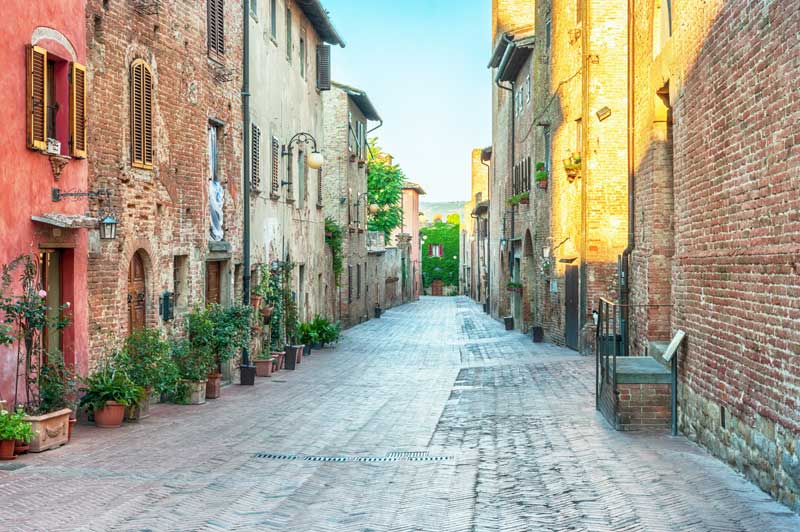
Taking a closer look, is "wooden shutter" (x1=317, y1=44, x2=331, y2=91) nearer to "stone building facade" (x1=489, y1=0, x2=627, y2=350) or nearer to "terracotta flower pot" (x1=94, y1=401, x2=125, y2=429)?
"stone building facade" (x1=489, y1=0, x2=627, y2=350)

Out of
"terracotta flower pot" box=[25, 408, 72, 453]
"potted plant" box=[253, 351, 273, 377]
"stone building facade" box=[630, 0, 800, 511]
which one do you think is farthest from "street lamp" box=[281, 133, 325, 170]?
Answer: "terracotta flower pot" box=[25, 408, 72, 453]

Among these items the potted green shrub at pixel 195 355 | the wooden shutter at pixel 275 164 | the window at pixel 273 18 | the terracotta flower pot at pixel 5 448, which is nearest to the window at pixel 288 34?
the window at pixel 273 18

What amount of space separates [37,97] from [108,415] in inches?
155

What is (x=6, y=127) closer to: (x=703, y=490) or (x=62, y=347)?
(x=62, y=347)

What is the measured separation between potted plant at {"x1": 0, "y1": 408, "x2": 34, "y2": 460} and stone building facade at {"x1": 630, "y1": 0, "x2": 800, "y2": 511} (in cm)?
699

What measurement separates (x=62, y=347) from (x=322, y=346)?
15514mm

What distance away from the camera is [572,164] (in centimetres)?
2400

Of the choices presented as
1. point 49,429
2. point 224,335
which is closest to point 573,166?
point 224,335

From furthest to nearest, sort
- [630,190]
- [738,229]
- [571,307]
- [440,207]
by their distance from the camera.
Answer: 1. [440,207]
2. [571,307]
3. [630,190]
4. [738,229]

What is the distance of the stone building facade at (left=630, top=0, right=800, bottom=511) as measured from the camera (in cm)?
787

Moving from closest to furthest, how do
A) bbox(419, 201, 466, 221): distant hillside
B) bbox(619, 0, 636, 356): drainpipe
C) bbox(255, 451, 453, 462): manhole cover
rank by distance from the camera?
bbox(255, 451, 453, 462): manhole cover, bbox(619, 0, 636, 356): drainpipe, bbox(419, 201, 466, 221): distant hillside

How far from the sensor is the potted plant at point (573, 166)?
941 inches

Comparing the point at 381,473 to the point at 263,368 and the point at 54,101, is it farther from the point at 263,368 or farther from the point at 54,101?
the point at 263,368

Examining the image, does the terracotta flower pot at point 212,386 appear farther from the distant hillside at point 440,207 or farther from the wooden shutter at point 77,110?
the distant hillside at point 440,207
